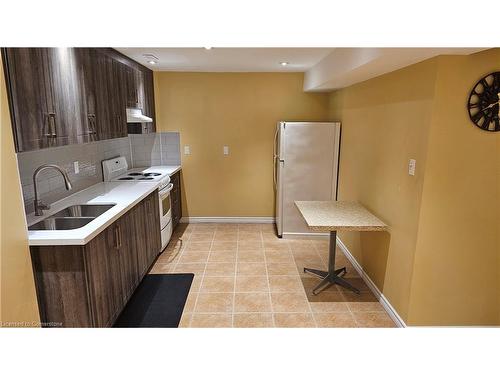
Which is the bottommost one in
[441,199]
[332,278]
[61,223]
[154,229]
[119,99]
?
[332,278]

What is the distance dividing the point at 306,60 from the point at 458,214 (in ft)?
7.68

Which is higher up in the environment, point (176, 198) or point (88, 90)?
point (88, 90)

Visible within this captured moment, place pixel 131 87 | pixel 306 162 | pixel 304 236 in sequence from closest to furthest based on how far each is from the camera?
pixel 131 87
pixel 306 162
pixel 304 236

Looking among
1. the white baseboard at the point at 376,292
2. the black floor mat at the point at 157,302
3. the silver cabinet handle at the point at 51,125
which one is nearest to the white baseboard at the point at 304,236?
the white baseboard at the point at 376,292

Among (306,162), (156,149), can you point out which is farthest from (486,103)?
(156,149)

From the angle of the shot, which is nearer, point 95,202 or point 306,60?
point 95,202

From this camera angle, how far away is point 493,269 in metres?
2.19

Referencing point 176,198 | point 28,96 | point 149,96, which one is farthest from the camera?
point 176,198

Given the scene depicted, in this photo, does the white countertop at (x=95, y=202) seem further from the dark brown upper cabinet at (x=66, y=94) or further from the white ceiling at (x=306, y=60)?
the white ceiling at (x=306, y=60)

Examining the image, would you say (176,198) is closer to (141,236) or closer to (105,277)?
(141,236)

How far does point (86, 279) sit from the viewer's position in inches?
77.0

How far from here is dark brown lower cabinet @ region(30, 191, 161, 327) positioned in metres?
1.90

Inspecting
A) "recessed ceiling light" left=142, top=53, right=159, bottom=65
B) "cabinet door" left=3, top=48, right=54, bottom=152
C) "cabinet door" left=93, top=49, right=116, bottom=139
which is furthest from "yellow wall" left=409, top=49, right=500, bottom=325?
"recessed ceiling light" left=142, top=53, right=159, bottom=65

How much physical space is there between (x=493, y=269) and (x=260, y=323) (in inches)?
68.5
